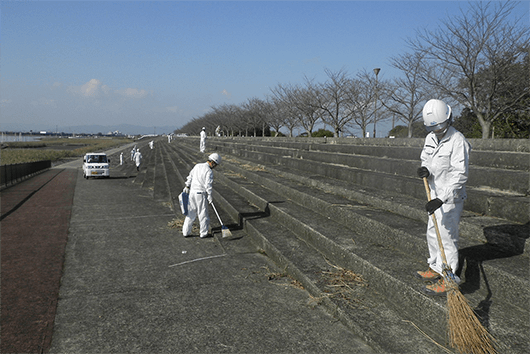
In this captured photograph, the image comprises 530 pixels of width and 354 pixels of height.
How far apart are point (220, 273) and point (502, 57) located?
44.7 ft

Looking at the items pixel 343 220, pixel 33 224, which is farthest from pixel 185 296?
pixel 33 224

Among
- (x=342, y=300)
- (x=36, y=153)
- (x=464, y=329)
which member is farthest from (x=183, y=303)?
(x=36, y=153)

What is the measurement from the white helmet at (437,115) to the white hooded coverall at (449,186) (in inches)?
5.0

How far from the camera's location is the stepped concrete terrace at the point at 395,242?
3189 millimetres

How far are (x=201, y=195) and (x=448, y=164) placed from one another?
17.9ft

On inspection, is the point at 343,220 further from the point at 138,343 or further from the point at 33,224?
the point at 33,224

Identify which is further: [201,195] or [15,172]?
[15,172]

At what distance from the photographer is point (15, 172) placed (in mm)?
20078

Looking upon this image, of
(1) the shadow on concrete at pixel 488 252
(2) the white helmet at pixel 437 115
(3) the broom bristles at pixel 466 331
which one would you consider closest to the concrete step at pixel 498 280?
(1) the shadow on concrete at pixel 488 252

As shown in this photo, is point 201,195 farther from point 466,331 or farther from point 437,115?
point 466,331

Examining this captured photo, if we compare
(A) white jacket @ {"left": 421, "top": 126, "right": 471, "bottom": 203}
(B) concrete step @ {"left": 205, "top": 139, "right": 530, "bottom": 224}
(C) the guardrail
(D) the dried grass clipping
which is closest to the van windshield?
(C) the guardrail

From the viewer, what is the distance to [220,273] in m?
5.57

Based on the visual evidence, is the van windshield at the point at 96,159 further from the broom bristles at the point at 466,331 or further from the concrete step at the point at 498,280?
the broom bristles at the point at 466,331

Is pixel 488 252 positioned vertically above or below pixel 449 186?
below
